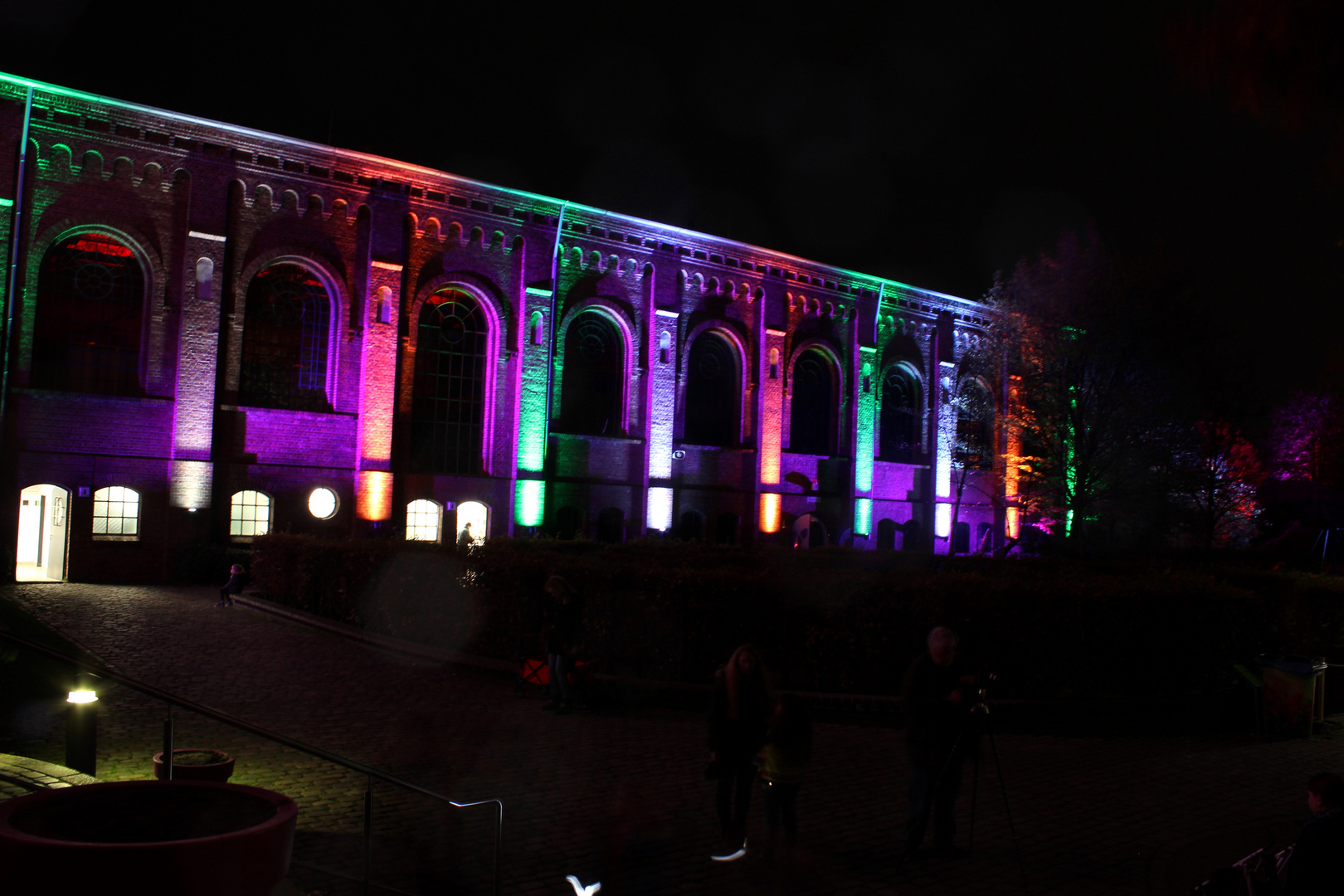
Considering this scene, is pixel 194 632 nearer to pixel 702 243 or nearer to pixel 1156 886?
pixel 1156 886

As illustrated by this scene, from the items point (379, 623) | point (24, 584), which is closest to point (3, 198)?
point (24, 584)

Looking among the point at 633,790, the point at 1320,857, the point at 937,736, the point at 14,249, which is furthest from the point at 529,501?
the point at 1320,857

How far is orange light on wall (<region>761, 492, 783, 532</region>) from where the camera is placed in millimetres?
32438

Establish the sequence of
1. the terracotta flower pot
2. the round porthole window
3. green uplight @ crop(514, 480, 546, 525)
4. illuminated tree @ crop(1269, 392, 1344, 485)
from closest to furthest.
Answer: the terracotta flower pot < the round porthole window < green uplight @ crop(514, 480, 546, 525) < illuminated tree @ crop(1269, 392, 1344, 485)

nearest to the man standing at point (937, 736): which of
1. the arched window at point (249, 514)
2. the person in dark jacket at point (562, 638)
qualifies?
the person in dark jacket at point (562, 638)

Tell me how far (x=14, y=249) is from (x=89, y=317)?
80.4 inches

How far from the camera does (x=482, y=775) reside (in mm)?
7430

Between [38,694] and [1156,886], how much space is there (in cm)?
896

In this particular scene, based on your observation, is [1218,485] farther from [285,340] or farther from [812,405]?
[285,340]

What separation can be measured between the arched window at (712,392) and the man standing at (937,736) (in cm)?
2537

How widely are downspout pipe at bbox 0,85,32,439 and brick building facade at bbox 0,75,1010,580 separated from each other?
0.18 feet

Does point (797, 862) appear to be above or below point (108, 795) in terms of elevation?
below

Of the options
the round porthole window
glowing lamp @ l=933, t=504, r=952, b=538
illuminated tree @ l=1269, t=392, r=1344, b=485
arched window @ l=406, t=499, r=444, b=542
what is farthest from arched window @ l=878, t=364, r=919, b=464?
illuminated tree @ l=1269, t=392, r=1344, b=485

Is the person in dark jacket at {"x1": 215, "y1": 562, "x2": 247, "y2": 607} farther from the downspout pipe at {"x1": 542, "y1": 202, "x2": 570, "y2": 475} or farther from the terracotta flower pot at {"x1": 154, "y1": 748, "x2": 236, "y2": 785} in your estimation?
the terracotta flower pot at {"x1": 154, "y1": 748, "x2": 236, "y2": 785}
